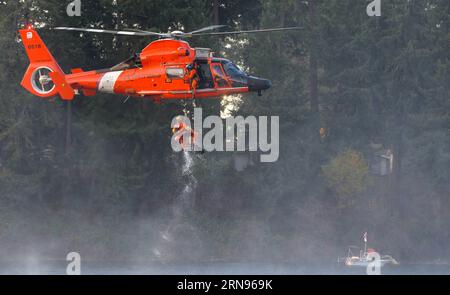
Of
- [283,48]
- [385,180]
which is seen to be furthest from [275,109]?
[385,180]

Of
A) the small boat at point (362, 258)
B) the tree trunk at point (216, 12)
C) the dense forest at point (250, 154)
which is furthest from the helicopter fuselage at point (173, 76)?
the tree trunk at point (216, 12)

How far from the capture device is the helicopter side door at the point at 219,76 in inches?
2264

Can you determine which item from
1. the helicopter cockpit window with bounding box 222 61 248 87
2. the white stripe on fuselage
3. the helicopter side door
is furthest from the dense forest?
the helicopter side door

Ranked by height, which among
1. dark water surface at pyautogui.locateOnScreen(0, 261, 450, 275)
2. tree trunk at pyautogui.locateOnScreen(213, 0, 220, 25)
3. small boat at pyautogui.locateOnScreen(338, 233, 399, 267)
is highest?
tree trunk at pyautogui.locateOnScreen(213, 0, 220, 25)

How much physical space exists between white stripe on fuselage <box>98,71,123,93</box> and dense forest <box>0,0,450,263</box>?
51.0 feet

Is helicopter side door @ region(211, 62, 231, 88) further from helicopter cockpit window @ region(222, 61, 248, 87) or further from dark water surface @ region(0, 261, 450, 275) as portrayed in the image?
dark water surface @ region(0, 261, 450, 275)

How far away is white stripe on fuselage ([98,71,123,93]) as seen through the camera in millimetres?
59125

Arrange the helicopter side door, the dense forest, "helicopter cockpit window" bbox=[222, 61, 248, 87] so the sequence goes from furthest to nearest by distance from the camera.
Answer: the dense forest → "helicopter cockpit window" bbox=[222, 61, 248, 87] → the helicopter side door

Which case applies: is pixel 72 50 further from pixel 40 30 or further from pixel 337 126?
pixel 337 126

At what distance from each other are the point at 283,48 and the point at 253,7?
5.07 metres

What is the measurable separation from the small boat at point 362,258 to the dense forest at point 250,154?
34.1 inches

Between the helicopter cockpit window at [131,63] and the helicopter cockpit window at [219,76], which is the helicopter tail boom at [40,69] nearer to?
the helicopter cockpit window at [131,63]

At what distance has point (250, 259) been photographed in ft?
261

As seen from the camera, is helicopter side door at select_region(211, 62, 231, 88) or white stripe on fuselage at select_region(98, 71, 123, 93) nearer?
helicopter side door at select_region(211, 62, 231, 88)
